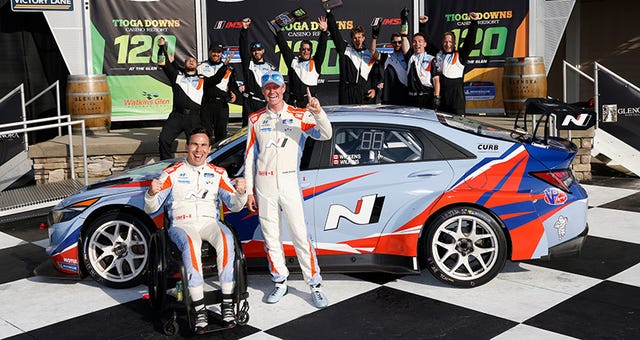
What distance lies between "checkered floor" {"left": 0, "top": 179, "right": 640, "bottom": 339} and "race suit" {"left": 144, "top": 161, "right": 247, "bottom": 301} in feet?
1.94

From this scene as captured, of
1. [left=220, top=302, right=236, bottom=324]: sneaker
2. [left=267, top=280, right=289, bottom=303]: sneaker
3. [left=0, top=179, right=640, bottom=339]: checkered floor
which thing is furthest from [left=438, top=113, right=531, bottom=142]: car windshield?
[left=220, top=302, right=236, bottom=324]: sneaker

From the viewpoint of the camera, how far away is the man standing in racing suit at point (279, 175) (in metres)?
5.64

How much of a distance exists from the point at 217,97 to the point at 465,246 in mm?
5304

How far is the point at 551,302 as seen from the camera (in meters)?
5.62

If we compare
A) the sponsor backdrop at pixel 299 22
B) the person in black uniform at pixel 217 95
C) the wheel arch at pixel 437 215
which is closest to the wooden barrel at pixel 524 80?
the sponsor backdrop at pixel 299 22

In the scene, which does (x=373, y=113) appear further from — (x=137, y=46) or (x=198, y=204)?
(x=137, y=46)

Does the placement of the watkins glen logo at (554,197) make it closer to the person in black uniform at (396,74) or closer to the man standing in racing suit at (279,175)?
the man standing in racing suit at (279,175)

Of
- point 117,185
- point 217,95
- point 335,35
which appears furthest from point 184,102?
point 117,185

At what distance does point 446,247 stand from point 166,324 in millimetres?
2160

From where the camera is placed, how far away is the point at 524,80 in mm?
12398

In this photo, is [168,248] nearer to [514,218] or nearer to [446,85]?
[514,218]

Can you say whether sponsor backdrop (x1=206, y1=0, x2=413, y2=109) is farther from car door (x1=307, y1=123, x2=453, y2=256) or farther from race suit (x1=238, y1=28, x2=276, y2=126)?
car door (x1=307, y1=123, x2=453, y2=256)

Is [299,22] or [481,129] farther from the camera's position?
[299,22]

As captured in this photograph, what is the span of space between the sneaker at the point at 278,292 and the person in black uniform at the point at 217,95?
4743 mm
